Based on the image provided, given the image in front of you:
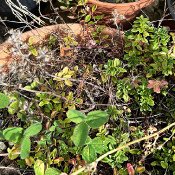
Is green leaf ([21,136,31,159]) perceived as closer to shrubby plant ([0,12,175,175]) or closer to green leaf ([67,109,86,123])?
shrubby plant ([0,12,175,175])

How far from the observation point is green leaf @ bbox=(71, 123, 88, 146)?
2.64ft

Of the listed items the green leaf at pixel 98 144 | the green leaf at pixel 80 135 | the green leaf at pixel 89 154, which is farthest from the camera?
the green leaf at pixel 98 144

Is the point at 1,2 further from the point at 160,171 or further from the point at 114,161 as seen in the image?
the point at 160,171

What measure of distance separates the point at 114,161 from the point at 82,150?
173 mm

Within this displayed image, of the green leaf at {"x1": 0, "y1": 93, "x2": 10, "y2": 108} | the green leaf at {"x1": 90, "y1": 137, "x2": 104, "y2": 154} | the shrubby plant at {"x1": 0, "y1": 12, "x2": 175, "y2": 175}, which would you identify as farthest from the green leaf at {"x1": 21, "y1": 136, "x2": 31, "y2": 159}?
the green leaf at {"x1": 90, "y1": 137, "x2": 104, "y2": 154}

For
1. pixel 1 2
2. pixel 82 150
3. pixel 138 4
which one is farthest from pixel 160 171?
pixel 1 2

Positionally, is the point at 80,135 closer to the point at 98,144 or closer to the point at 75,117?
the point at 75,117

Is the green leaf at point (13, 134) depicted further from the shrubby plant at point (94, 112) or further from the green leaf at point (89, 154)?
the green leaf at point (89, 154)

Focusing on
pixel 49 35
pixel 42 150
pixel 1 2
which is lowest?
pixel 42 150

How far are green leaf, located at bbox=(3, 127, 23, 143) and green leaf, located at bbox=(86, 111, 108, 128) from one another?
316 millimetres

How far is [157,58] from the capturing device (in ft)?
3.98

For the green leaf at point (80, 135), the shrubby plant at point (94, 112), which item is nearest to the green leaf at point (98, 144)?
the shrubby plant at point (94, 112)

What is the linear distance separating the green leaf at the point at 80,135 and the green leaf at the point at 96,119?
0.08 ft

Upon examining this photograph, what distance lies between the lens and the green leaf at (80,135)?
80 centimetres
